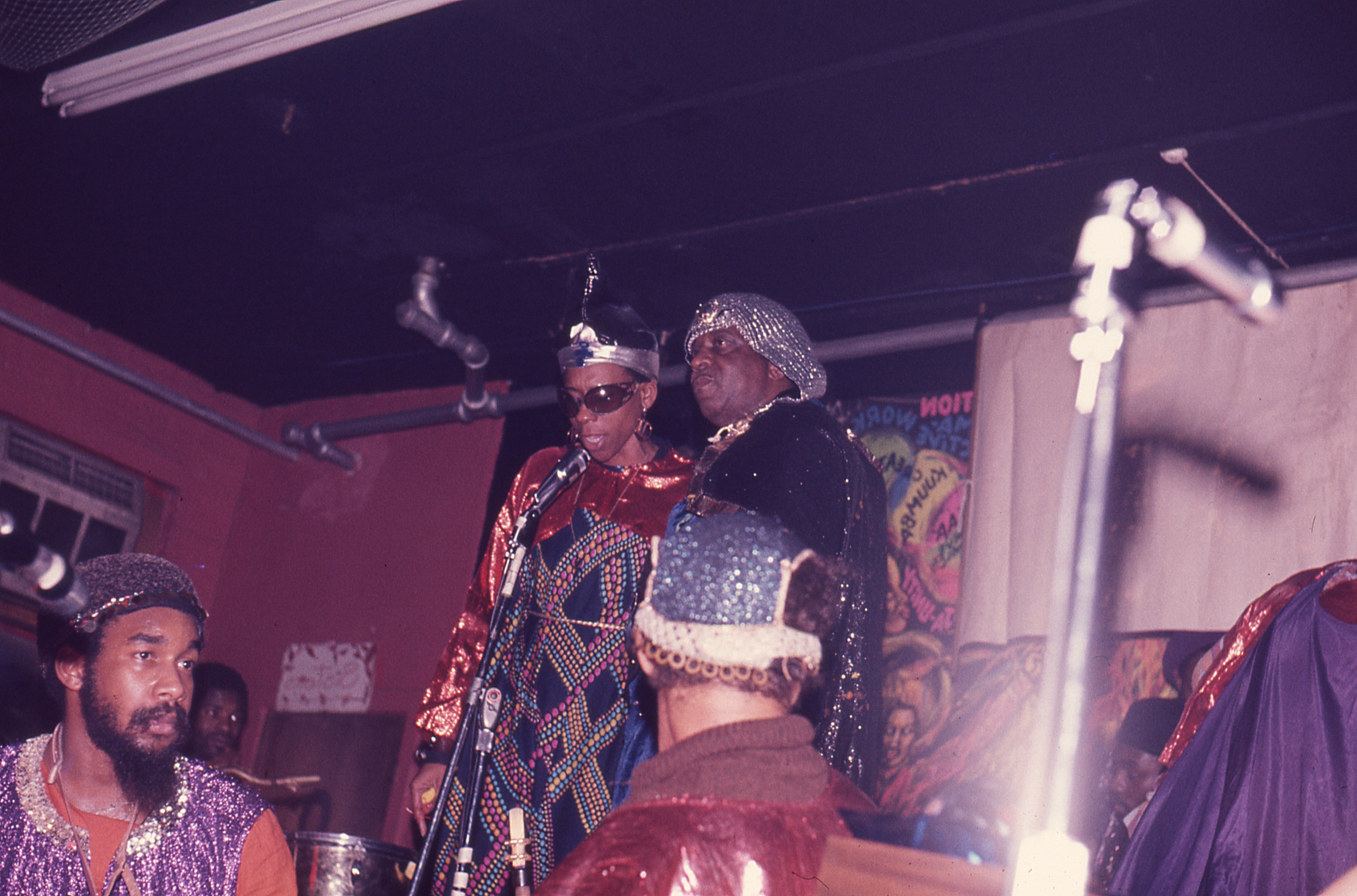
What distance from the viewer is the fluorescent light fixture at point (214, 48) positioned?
4133mm

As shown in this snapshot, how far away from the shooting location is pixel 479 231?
5684 mm

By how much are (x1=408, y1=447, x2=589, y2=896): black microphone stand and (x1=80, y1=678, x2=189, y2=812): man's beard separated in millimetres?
680

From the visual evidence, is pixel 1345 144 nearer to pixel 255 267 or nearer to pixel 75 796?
pixel 75 796

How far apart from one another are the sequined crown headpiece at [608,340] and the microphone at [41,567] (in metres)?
2.08

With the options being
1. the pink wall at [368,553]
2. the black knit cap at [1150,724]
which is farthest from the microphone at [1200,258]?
the pink wall at [368,553]

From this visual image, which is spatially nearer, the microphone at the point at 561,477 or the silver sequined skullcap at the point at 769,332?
the microphone at the point at 561,477

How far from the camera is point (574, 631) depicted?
161 inches

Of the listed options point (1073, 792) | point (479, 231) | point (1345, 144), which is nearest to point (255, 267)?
point (479, 231)

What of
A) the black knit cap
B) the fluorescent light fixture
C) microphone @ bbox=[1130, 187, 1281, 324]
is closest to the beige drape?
the black knit cap

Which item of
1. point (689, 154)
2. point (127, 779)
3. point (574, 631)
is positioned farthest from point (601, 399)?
point (127, 779)

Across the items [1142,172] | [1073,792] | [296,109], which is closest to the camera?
[1073,792]

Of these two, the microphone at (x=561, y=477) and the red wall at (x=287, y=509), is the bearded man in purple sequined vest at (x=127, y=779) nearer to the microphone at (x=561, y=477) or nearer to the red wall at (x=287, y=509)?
the microphone at (x=561, y=477)

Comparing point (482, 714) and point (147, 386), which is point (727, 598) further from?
point (147, 386)

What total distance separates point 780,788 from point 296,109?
143 inches
